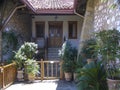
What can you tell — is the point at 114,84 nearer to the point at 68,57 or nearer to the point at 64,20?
the point at 68,57

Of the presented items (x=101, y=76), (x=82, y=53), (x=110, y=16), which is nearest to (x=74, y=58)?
(x=82, y=53)

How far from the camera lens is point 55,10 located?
1606 cm

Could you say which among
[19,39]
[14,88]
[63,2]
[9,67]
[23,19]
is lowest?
[14,88]

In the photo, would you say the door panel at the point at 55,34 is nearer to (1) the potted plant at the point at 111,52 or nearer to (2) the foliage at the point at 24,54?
(2) the foliage at the point at 24,54

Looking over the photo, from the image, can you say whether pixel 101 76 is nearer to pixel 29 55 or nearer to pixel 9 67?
pixel 9 67

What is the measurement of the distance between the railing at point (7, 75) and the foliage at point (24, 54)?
0.32 meters

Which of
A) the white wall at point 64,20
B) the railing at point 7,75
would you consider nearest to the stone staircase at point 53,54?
the white wall at point 64,20

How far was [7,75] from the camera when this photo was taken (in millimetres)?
10234

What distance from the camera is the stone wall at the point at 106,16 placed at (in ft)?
22.3

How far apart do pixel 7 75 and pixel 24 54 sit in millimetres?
2037

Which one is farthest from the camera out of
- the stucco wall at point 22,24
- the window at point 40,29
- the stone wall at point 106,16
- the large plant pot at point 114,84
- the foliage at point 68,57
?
the window at point 40,29

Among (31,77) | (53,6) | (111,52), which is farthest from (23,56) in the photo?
(111,52)

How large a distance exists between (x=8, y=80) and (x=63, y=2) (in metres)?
8.16

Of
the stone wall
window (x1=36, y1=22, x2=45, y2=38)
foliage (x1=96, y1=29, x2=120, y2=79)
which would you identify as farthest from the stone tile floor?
window (x1=36, y1=22, x2=45, y2=38)
